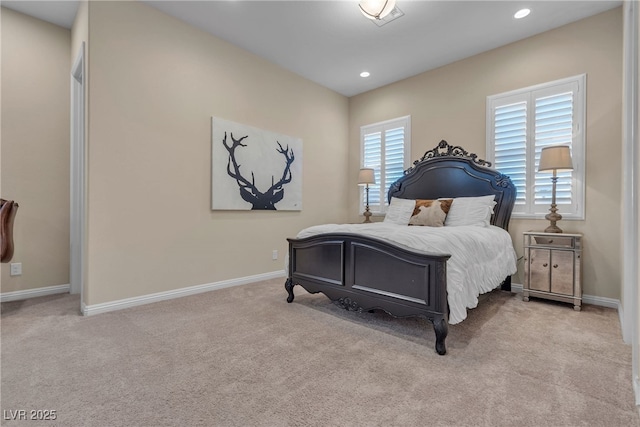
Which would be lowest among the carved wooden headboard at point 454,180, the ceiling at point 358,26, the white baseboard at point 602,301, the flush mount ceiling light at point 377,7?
the white baseboard at point 602,301

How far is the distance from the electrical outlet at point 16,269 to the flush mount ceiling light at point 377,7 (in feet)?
13.8

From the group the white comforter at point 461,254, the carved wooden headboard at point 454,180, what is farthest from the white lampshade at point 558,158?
the white comforter at point 461,254

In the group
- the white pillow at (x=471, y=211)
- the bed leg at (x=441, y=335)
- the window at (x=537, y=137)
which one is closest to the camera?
the bed leg at (x=441, y=335)

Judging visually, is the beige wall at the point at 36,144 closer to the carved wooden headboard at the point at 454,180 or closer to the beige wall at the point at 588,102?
the carved wooden headboard at the point at 454,180

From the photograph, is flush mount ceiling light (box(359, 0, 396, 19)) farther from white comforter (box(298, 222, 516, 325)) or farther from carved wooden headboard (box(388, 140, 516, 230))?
carved wooden headboard (box(388, 140, 516, 230))

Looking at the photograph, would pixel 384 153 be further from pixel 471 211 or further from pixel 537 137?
pixel 537 137

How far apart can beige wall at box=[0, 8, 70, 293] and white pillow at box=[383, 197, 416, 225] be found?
3.87 metres

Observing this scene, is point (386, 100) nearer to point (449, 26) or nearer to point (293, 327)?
point (449, 26)

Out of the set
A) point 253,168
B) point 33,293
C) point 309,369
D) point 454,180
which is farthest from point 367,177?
point 33,293

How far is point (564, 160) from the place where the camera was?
2947 mm

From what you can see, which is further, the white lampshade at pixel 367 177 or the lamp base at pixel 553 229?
the white lampshade at pixel 367 177

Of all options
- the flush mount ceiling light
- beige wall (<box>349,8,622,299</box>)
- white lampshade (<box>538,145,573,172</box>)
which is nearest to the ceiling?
beige wall (<box>349,8,622,299</box>)

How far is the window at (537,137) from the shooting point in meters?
3.15

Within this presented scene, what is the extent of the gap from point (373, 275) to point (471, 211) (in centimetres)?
175
